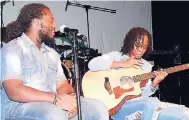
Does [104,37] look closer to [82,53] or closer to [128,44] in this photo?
[82,53]

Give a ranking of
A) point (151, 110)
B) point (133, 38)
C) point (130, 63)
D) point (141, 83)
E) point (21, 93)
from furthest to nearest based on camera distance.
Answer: point (133, 38)
point (141, 83)
point (130, 63)
point (151, 110)
point (21, 93)

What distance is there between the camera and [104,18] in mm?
7035

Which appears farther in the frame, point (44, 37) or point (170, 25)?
point (170, 25)

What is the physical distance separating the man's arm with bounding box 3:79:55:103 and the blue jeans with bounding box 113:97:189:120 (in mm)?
1140

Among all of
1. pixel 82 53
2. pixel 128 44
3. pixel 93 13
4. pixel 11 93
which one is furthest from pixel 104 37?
pixel 11 93

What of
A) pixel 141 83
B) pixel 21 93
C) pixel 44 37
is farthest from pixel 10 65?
pixel 141 83

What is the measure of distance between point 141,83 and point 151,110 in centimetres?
66

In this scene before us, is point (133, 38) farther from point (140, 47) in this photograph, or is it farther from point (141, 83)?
point (141, 83)

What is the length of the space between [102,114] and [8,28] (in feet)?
3.74

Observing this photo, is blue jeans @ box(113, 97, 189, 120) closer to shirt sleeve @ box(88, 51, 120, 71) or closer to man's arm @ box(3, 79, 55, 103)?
shirt sleeve @ box(88, 51, 120, 71)

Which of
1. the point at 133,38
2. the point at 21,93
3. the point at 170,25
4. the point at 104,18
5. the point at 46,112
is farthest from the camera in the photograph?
the point at 170,25

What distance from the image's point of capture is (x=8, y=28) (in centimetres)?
274

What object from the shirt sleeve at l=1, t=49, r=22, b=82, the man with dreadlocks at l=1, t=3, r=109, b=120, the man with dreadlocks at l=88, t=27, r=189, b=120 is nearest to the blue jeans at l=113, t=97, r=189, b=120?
the man with dreadlocks at l=88, t=27, r=189, b=120

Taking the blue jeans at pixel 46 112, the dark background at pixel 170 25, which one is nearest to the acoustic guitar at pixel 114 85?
the blue jeans at pixel 46 112
